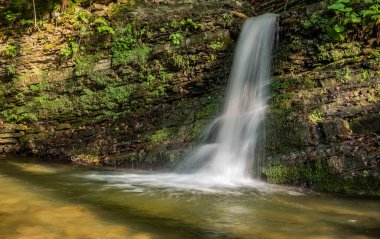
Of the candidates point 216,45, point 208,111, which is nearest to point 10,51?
point 216,45

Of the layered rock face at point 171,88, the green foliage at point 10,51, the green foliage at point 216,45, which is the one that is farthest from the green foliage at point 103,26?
the green foliage at point 216,45

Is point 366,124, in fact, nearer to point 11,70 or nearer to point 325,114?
→ point 325,114

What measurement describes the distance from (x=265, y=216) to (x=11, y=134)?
860cm

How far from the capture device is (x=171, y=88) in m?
9.92

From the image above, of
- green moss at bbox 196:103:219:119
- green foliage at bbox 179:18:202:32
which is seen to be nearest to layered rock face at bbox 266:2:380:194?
green moss at bbox 196:103:219:119

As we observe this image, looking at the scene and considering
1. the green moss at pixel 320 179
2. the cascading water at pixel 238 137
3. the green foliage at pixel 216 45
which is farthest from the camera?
the green foliage at pixel 216 45

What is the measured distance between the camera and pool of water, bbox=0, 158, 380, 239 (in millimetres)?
3752

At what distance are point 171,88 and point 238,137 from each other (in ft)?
10.0

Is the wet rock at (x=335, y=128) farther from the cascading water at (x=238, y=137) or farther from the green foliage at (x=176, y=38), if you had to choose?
the green foliage at (x=176, y=38)

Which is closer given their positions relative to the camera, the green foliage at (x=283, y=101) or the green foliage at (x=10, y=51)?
the green foliage at (x=283, y=101)

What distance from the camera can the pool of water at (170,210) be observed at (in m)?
3.75

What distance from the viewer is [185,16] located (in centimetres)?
1068

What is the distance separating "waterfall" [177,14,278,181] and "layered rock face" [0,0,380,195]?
280mm

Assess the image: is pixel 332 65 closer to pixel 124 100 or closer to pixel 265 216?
pixel 265 216
